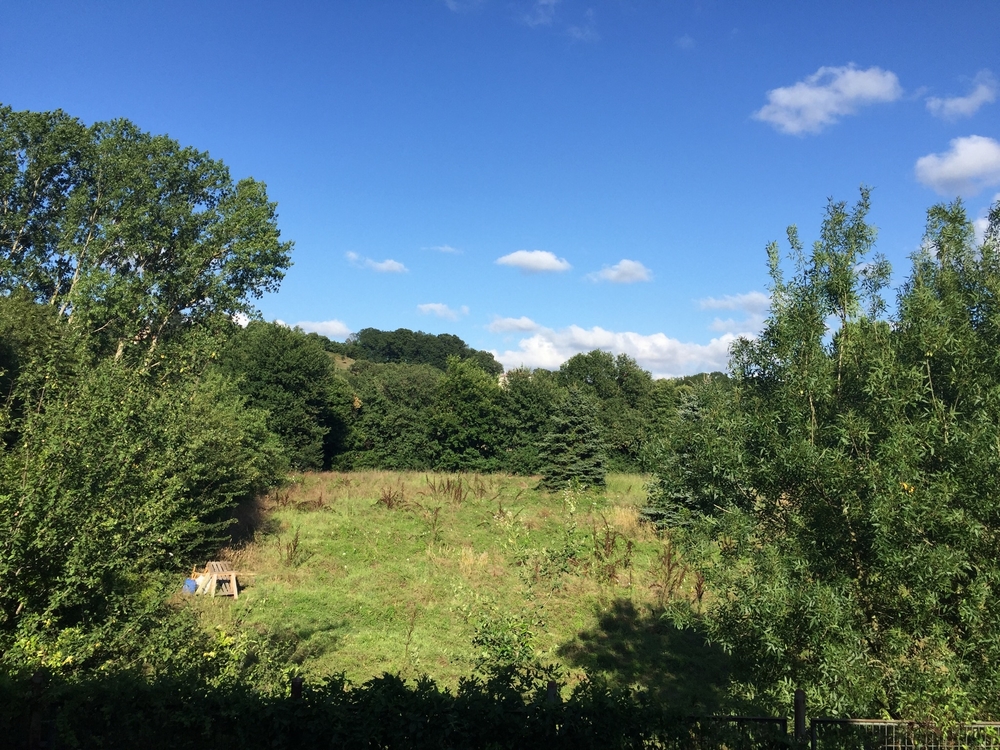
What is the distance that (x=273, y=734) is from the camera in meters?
4.92

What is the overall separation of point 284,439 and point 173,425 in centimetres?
2763

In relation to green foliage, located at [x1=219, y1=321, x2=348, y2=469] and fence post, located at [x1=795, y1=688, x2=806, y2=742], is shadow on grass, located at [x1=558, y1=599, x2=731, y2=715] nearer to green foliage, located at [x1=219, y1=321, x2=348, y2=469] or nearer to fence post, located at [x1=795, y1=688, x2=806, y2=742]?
fence post, located at [x1=795, y1=688, x2=806, y2=742]

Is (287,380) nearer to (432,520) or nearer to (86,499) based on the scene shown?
(432,520)

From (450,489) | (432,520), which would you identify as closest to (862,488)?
(432,520)

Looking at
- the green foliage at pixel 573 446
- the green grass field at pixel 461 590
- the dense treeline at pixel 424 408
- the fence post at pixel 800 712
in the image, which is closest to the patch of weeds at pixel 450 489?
the green grass field at pixel 461 590

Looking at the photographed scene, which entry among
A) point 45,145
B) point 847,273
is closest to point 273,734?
point 847,273

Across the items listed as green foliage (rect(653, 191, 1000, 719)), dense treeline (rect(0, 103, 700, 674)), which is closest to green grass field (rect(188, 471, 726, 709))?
dense treeline (rect(0, 103, 700, 674))

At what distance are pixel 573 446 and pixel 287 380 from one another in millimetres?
17101

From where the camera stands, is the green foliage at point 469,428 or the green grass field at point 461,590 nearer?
the green grass field at point 461,590

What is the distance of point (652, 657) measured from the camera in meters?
11.7

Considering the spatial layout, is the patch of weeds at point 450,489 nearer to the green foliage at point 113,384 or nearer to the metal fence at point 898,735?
the green foliage at point 113,384

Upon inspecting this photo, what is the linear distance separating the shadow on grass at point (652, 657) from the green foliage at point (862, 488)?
4195mm

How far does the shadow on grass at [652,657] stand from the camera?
34.2ft

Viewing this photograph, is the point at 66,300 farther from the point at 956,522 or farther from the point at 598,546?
the point at 956,522
